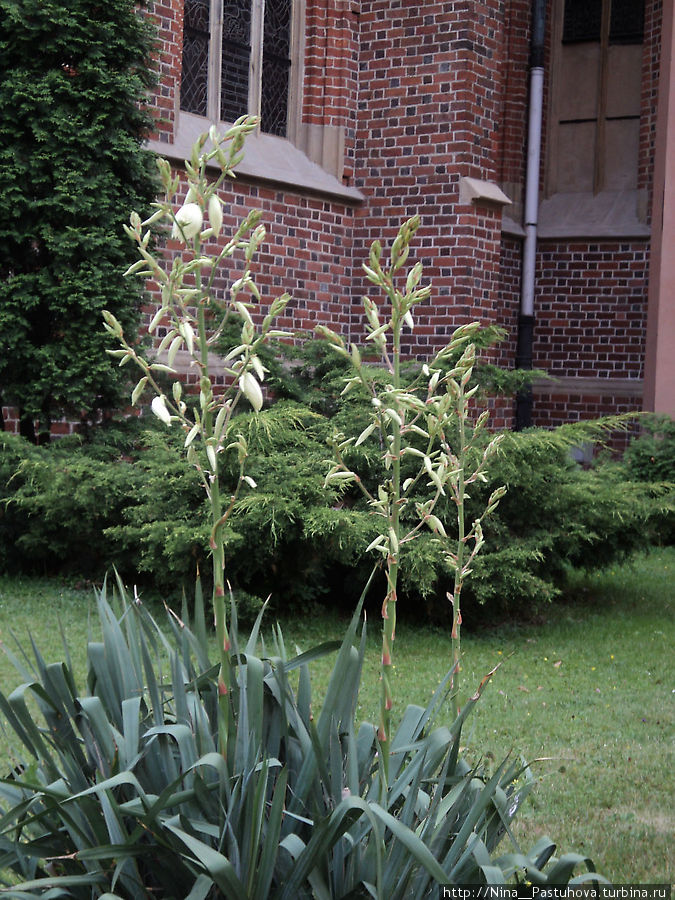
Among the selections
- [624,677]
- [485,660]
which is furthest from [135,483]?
[624,677]

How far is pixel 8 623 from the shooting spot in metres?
6.16

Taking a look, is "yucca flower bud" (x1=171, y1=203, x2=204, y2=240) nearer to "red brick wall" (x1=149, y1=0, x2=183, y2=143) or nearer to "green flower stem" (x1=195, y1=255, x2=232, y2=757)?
"green flower stem" (x1=195, y1=255, x2=232, y2=757)

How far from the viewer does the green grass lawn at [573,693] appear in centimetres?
367

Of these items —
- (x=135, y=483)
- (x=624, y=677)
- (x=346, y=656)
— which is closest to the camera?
(x=346, y=656)

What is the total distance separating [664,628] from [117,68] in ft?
18.4

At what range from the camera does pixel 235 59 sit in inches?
441

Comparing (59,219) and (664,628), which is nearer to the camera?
(664,628)

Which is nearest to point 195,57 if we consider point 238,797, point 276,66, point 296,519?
point 276,66

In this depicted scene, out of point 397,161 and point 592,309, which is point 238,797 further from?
point 592,309

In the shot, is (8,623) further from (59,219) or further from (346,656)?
(346,656)

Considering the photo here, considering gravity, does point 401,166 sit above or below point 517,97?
below

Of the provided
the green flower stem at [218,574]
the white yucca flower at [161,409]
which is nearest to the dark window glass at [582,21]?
the green flower stem at [218,574]

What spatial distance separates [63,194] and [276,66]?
4664 millimetres

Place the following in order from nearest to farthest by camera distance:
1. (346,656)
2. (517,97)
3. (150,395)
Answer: (346,656), (150,395), (517,97)
